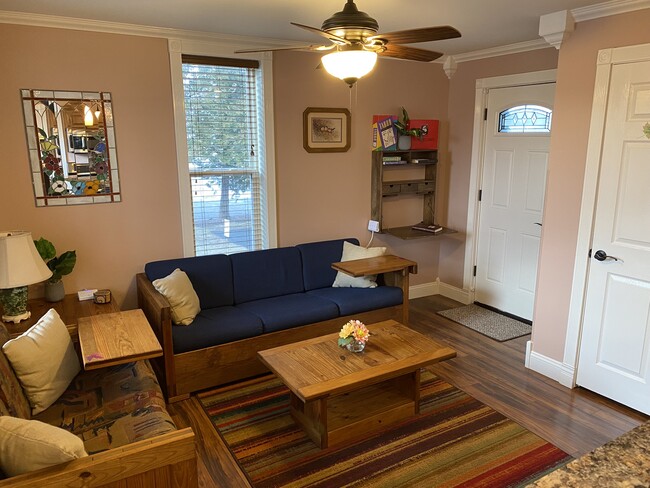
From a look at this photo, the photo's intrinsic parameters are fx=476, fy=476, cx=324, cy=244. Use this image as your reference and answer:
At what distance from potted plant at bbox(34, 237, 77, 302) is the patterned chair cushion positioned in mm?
1041

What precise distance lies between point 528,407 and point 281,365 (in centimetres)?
162

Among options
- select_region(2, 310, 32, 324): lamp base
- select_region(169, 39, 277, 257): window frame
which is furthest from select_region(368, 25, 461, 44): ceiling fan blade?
select_region(2, 310, 32, 324): lamp base

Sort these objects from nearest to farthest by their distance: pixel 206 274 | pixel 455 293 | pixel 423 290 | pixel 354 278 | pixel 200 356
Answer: pixel 200 356, pixel 206 274, pixel 354 278, pixel 455 293, pixel 423 290

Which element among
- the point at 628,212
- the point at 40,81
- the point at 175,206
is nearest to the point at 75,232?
the point at 175,206

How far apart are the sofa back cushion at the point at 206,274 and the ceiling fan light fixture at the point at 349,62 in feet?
6.54

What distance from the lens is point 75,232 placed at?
131 inches

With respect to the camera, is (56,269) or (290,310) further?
(290,310)

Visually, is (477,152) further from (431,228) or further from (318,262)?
(318,262)

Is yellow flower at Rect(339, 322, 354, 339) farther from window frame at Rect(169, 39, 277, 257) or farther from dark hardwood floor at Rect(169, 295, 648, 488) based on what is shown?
window frame at Rect(169, 39, 277, 257)

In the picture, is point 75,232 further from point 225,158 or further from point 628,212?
point 628,212

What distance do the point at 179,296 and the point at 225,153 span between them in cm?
128

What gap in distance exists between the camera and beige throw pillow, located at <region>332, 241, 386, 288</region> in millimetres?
3930

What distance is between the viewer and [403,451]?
2.57 metres

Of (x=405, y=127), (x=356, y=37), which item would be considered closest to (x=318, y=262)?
(x=405, y=127)
